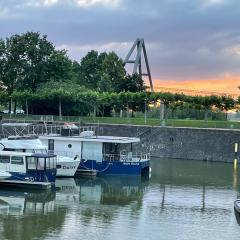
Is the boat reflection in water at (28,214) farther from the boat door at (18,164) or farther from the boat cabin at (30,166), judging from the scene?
the boat door at (18,164)

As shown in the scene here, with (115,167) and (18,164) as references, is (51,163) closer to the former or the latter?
(18,164)

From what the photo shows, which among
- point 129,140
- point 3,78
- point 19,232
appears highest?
point 3,78

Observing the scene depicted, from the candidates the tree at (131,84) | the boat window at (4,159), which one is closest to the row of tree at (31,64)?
the tree at (131,84)

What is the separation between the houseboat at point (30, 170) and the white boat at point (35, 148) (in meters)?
3.28

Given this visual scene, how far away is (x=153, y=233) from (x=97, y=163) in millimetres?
19416

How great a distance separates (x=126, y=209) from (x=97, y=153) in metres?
14.0

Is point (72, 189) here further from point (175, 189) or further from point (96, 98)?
point (96, 98)

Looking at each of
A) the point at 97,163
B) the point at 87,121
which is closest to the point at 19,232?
the point at 97,163

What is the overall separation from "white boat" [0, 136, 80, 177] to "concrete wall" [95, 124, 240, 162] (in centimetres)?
2002

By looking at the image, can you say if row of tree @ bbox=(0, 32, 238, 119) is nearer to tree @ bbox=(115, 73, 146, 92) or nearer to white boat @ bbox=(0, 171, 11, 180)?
tree @ bbox=(115, 73, 146, 92)

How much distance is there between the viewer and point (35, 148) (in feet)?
132

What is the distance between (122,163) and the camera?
4516 centimetres

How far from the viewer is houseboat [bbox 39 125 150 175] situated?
45.0 meters

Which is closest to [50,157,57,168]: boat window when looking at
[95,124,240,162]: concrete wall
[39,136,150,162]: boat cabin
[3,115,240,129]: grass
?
[39,136,150,162]: boat cabin
